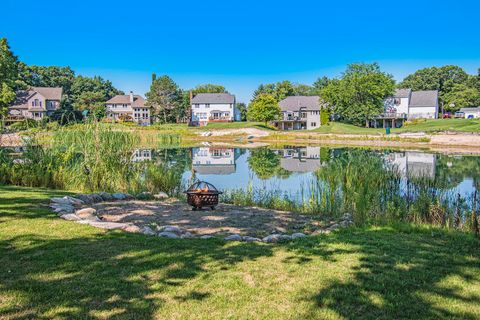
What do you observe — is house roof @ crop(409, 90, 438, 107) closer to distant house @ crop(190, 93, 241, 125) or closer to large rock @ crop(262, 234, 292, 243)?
distant house @ crop(190, 93, 241, 125)

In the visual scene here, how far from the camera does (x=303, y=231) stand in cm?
848

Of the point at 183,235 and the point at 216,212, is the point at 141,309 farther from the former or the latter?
the point at 216,212

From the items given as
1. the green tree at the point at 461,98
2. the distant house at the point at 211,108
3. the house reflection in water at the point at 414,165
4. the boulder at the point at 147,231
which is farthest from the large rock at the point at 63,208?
the green tree at the point at 461,98

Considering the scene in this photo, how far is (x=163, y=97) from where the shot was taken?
82.9 metres

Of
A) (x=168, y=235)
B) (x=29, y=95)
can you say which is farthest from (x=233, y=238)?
(x=29, y=95)

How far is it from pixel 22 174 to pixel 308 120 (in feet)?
219

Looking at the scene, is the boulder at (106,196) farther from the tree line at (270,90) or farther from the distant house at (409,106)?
the distant house at (409,106)

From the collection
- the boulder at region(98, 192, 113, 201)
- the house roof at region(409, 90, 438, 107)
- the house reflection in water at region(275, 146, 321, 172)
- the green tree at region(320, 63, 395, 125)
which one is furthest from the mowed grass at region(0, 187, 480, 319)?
the house roof at region(409, 90, 438, 107)

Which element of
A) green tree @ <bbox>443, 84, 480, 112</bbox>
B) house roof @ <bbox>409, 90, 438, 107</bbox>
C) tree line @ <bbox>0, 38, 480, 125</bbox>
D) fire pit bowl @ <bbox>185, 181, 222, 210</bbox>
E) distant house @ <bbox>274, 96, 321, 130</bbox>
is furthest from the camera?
green tree @ <bbox>443, 84, 480, 112</bbox>

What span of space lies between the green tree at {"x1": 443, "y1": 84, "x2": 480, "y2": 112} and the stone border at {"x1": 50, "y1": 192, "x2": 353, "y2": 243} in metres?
82.1

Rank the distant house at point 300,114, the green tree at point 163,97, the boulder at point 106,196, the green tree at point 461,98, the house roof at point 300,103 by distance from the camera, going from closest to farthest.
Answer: the boulder at point 106,196 → the distant house at point 300,114 → the house roof at point 300,103 → the green tree at point 461,98 → the green tree at point 163,97

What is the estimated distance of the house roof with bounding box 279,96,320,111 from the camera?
76.4m

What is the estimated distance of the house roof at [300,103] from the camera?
7644 centimetres

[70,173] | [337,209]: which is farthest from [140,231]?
[70,173]
